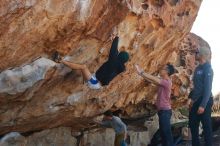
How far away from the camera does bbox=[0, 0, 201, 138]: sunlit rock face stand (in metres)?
7.44

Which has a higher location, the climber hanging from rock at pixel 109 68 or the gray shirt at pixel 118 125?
the climber hanging from rock at pixel 109 68

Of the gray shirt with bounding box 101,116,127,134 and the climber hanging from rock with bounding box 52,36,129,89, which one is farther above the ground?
the climber hanging from rock with bounding box 52,36,129,89

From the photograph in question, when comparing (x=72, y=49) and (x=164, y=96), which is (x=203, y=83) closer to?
(x=164, y=96)

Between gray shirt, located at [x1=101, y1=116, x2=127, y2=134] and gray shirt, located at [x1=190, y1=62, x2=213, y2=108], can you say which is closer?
gray shirt, located at [x1=190, y1=62, x2=213, y2=108]

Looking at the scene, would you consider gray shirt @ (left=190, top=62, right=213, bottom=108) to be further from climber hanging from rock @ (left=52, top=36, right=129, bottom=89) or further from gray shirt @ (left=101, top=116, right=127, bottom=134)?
gray shirt @ (left=101, top=116, right=127, bottom=134)

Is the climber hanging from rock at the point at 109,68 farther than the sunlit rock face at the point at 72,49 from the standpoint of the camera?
Yes

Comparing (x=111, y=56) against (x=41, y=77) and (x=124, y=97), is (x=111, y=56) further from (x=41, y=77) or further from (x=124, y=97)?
(x=124, y=97)

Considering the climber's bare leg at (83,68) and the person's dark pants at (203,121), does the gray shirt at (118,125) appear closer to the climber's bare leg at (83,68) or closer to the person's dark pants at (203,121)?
the person's dark pants at (203,121)

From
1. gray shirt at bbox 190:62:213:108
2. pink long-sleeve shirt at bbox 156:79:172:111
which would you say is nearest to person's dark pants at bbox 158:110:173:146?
pink long-sleeve shirt at bbox 156:79:172:111

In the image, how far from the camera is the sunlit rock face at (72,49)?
24.4 ft

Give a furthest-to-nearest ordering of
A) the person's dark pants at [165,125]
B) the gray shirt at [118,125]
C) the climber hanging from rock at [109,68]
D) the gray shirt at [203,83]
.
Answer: the gray shirt at [118,125]
the person's dark pants at [165,125]
the climber hanging from rock at [109,68]
the gray shirt at [203,83]

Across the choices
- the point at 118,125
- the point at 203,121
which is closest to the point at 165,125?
the point at 203,121

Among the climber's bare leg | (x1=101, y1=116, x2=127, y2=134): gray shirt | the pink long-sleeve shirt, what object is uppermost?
the climber's bare leg

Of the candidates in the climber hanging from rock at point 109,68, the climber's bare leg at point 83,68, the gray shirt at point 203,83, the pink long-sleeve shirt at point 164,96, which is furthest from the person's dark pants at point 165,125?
the climber's bare leg at point 83,68
